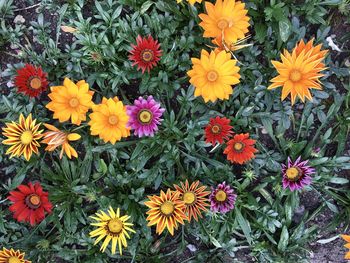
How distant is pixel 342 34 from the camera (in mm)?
2908

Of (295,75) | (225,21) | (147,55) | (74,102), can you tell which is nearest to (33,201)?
(74,102)

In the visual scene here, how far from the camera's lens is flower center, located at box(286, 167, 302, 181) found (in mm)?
2629

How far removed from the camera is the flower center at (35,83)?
268 cm

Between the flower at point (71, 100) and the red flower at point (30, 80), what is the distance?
0.17m

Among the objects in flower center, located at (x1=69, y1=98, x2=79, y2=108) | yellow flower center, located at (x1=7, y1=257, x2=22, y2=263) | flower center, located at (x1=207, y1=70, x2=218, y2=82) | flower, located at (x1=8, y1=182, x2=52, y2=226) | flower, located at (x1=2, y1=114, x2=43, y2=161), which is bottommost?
yellow flower center, located at (x1=7, y1=257, x2=22, y2=263)

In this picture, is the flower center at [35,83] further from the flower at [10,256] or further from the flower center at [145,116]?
the flower at [10,256]

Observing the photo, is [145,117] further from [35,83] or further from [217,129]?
[35,83]

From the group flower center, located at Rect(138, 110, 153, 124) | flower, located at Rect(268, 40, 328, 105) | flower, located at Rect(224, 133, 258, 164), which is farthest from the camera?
flower, located at Rect(224, 133, 258, 164)

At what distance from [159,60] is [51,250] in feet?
4.45

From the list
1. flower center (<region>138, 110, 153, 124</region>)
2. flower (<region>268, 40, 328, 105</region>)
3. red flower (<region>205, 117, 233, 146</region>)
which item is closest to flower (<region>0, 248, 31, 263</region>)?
flower center (<region>138, 110, 153, 124</region>)

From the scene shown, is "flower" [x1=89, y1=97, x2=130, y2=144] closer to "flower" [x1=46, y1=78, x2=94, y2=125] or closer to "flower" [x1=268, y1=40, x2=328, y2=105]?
"flower" [x1=46, y1=78, x2=94, y2=125]

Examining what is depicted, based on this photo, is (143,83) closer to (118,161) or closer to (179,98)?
(179,98)

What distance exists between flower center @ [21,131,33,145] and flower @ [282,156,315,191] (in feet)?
4.76

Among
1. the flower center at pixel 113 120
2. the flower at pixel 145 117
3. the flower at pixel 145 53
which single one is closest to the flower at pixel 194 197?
the flower at pixel 145 117
